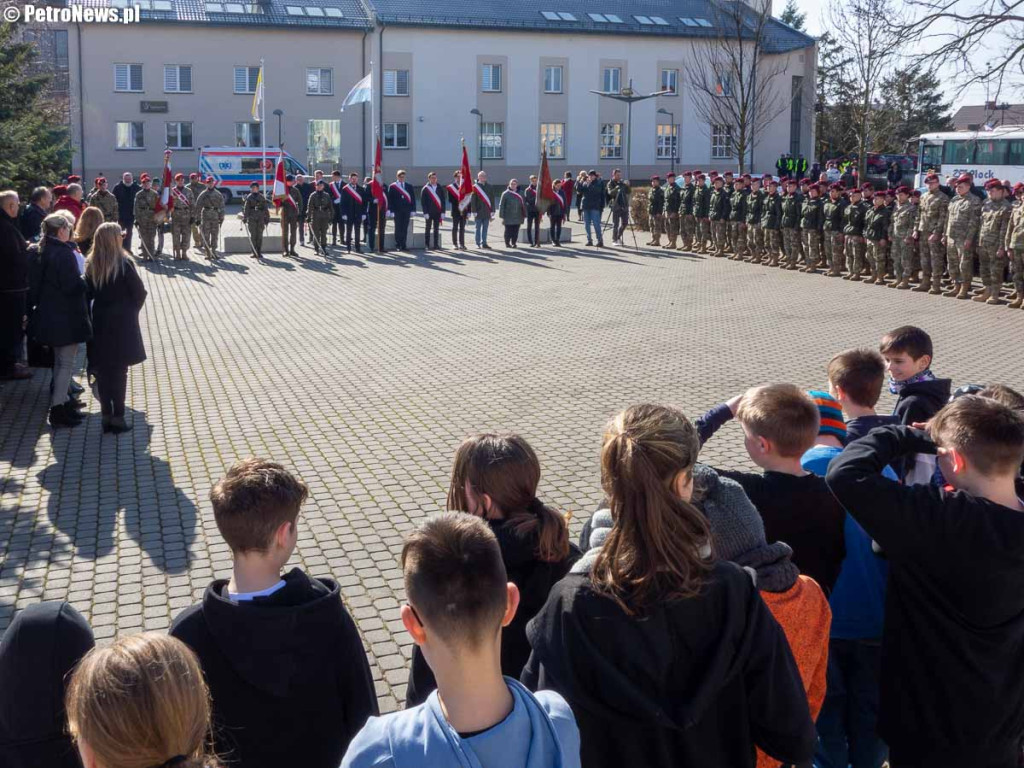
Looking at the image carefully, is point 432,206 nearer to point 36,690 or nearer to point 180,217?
point 180,217

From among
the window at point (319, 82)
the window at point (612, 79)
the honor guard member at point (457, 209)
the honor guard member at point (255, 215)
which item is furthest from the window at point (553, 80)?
the honor guard member at point (255, 215)

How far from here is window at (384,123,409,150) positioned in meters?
56.6

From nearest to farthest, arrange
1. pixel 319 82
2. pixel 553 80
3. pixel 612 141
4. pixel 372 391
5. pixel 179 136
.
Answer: pixel 372 391
pixel 179 136
pixel 319 82
pixel 553 80
pixel 612 141

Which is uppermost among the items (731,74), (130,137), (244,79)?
(244,79)

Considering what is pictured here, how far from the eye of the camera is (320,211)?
83.3 feet

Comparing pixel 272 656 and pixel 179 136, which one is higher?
pixel 179 136

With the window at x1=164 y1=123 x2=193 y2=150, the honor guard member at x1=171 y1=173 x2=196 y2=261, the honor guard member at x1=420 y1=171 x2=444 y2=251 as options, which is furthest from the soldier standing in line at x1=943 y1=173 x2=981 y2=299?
the window at x1=164 y1=123 x2=193 y2=150

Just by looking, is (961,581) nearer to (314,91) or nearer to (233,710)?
(233,710)

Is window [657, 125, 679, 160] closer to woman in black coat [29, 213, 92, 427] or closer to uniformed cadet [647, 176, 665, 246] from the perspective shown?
uniformed cadet [647, 176, 665, 246]

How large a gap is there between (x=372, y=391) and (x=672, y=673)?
8934 mm

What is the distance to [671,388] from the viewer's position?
1141 cm

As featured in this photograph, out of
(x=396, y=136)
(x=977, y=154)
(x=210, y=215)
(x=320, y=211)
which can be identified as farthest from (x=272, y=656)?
(x=396, y=136)

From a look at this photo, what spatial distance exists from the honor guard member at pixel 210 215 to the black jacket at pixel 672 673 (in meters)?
22.9

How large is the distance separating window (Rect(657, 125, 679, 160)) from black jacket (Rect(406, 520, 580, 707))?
6026 centimetres
